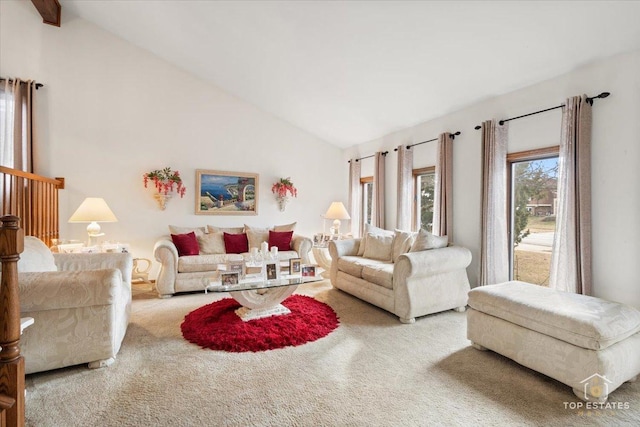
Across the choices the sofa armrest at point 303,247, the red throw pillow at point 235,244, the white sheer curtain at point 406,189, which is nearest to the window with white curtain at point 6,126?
the red throw pillow at point 235,244

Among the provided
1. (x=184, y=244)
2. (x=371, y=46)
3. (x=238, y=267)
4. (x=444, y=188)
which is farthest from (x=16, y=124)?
(x=444, y=188)

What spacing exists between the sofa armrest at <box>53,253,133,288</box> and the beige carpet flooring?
68 cm

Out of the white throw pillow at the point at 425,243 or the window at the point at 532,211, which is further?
the white throw pillow at the point at 425,243

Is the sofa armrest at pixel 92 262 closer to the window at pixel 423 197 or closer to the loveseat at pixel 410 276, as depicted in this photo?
the loveseat at pixel 410 276

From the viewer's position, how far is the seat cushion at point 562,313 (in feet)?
6.19

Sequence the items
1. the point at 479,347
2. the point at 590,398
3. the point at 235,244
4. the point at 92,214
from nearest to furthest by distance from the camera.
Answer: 1. the point at 590,398
2. the point at 479,347
3. the point at 92,214
4. the point at 235,244

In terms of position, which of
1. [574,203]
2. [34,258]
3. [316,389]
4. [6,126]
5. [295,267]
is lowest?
[316,389]

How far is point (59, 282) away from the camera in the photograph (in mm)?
2074

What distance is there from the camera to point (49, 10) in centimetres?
416

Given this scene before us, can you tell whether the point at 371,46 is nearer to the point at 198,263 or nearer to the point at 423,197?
the point at 423,197

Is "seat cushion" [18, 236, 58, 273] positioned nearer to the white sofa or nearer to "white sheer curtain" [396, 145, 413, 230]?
the white sofa

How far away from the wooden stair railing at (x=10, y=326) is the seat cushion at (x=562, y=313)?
9.23 feet

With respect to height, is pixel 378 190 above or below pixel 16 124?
below

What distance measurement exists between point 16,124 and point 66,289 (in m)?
3.53
